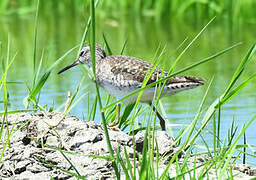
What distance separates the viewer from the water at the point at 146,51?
7945mm

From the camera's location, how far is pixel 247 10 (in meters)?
14.1

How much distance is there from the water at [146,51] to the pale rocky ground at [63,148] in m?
0.69

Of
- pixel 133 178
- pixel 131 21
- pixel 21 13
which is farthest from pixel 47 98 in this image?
pixel 21 13

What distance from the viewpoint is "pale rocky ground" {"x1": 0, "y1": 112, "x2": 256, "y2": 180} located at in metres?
5.02

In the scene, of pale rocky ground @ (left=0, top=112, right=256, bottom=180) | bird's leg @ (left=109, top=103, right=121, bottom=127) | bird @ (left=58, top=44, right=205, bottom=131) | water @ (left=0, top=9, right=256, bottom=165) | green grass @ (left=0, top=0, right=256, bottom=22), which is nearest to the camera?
pale rocky ground @ (left=0, top=112, right=256, bottom=180)

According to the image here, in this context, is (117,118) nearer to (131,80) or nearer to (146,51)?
(131,80)

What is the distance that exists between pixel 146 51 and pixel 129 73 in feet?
17.1

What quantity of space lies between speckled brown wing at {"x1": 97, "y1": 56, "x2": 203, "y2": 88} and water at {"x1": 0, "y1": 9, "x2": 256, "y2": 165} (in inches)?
16.8

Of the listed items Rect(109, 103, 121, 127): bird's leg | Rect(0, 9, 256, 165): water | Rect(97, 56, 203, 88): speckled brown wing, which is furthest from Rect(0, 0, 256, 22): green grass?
Rect(109, 103, 121, 127): bird's leg

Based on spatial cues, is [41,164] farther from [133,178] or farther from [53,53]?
[53,53]

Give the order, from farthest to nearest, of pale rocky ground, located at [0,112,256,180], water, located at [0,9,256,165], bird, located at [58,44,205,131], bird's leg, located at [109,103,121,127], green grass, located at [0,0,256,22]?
green grass, located at [0,0,256,22]
water, located at [0,9,256,165]
bird, located at [58,44,205,131]
bird's leg, located at [109,103,121,127]
pale rocky ground, located at [0,112,256,180]

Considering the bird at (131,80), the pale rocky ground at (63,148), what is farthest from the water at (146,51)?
the pale rocky ground at (63,148)

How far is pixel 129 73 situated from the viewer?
22.2ft

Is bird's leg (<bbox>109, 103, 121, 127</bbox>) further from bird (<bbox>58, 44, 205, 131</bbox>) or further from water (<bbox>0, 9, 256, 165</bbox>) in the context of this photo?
water (<bbox>0, 9, 256, 165</bbox>)
